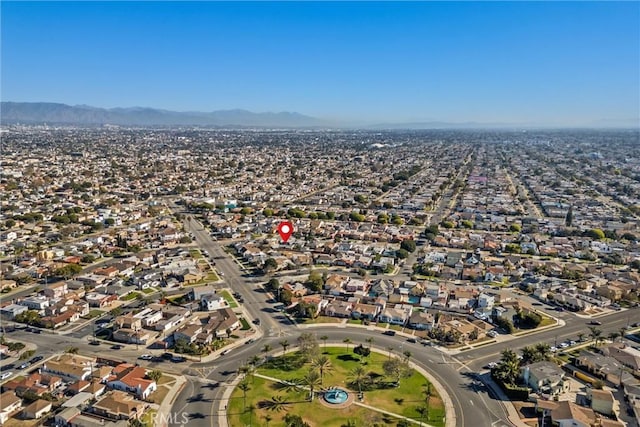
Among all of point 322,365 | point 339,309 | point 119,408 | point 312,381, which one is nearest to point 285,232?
point 339,309

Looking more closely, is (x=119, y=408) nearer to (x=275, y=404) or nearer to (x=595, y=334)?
(x=275, y=404)

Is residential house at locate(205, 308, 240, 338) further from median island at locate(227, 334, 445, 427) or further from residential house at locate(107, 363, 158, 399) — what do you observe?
residential house at locate(107, 363, 158, 399)

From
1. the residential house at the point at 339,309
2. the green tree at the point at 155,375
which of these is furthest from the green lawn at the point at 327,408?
the residential house at the point at 339,309

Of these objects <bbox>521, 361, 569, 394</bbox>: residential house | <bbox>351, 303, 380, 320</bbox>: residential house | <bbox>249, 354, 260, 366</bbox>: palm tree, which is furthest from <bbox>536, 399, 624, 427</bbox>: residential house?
<bbox>249, 354, 260, 366</bbox>: palm tree

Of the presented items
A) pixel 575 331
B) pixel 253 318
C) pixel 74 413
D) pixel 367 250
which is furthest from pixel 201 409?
pixel 367 250

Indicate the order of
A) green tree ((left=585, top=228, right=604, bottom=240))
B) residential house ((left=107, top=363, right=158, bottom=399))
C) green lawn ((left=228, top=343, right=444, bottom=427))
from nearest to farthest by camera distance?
green lawn ((left=228, top=343, right=444, bottom=427)), residential house ((left=107, top=363, right=158, bottom=399)), green tree ((left=585, top=228, right=604, bottom=240))
